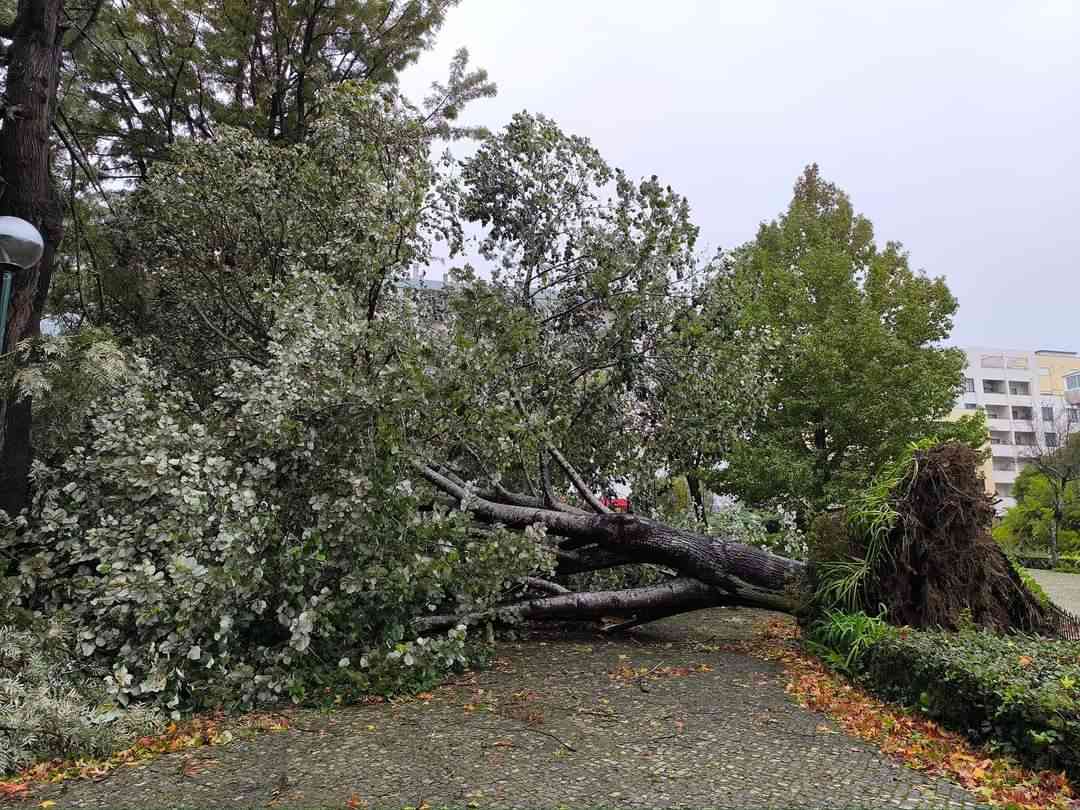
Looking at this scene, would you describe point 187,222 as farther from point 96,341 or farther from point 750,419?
point 750,419

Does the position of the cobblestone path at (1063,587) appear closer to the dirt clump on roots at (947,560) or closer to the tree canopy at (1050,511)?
the tree canopy at (1050,511)

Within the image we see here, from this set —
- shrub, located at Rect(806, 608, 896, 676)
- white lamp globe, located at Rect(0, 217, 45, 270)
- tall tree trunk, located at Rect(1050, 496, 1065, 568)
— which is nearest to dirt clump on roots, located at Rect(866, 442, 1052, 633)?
shrub, located at Rect(806, 608, 896, 676)

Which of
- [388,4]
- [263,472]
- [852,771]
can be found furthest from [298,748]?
[388,4]

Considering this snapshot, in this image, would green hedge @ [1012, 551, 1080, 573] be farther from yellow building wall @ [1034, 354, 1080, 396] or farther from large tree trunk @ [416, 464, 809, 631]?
yellow building wall @ [1034, 354, 1080, 396]

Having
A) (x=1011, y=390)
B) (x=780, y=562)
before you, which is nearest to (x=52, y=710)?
(x=780, y=562)

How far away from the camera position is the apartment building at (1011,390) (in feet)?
183

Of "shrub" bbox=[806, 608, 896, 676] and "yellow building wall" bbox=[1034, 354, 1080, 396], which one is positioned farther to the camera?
"yellow building wall" bbox=[1034, 354, 1080, 396]

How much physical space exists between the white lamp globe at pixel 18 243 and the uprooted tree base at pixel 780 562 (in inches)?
114

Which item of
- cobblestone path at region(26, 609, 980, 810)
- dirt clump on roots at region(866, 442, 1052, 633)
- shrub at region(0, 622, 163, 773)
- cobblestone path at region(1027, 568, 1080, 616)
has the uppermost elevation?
dirt clump on roots at region(866, 442, 1052, 633)

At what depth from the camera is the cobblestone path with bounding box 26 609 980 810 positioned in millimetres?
3184

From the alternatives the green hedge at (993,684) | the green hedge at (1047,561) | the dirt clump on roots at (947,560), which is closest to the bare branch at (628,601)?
the dirt clump on roots at (947,560)

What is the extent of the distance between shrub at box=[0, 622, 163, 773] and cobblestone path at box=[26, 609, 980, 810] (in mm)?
318

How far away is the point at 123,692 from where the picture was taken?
4152mm

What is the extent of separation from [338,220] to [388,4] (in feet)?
16.7
